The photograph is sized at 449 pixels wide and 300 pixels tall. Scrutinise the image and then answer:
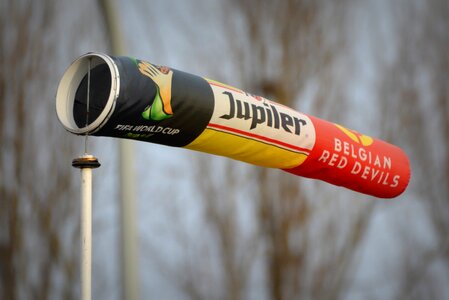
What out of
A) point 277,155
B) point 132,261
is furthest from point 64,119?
point 132,261

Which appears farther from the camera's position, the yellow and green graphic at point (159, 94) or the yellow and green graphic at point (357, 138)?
the yellow and green graphic at point (357, 138)

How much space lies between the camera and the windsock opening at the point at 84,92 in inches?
96.4

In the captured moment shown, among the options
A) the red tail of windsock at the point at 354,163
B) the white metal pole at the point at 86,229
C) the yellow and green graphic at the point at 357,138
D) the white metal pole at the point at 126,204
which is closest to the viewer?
the white metal pole at the point at 86,229

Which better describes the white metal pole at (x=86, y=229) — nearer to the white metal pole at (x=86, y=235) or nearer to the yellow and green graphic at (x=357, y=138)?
the white metal pole at (x=86, y=235)

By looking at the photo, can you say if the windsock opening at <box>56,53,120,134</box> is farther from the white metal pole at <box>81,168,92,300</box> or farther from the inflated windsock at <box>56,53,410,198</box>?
the white metal pole at <box>81,168,92,300</box>

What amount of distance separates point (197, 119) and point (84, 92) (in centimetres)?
40

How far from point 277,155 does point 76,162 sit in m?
0.87

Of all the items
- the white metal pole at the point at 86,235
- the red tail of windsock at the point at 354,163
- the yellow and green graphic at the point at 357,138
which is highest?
the yellow and green graphic at the point at 357,138

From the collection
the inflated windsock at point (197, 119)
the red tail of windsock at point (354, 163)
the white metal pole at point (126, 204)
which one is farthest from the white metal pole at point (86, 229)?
the white metal pole at point (126, 204)

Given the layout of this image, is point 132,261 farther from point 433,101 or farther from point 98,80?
point 433,101

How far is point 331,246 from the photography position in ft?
20.6

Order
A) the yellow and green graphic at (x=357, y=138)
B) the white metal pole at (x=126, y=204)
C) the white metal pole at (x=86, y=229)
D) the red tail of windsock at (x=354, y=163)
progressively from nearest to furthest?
the white metal pole at (x=86, y=229) → the red tail of windsock at (x=354, y=163) → the yellow and green graphic at (x=357, y=138) → the white metal pole at (x=126, y=204)

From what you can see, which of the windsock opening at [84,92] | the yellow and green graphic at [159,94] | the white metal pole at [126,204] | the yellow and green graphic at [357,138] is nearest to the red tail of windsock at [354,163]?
the yellow and green graphic at [357,138]

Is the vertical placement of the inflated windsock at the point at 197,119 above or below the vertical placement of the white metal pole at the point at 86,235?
above
